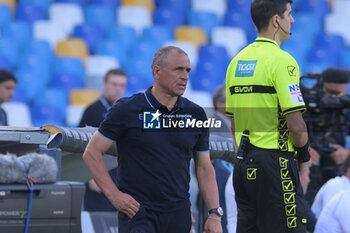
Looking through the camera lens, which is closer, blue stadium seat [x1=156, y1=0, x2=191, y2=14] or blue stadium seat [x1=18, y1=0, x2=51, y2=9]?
blue stadium seat [x1=18, y1=0, x2=51, y2=9]

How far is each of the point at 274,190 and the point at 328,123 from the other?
2.68 metres

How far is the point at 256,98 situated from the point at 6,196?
4.84 feet

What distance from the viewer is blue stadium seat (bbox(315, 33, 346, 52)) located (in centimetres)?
1288

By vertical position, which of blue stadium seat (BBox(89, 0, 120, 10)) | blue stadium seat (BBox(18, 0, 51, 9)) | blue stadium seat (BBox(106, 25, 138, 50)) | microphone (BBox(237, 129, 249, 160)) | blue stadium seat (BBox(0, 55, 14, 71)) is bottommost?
microphone (BBox(237, 129, 249, 160))

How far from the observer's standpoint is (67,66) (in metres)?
10.8

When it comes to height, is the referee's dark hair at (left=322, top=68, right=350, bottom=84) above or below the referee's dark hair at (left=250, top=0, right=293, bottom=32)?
below

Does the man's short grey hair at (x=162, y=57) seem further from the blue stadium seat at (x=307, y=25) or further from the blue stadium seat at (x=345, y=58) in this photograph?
the blue stadium seat at (x=307, y=25)

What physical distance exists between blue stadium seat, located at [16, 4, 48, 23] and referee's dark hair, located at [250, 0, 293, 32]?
790 cm

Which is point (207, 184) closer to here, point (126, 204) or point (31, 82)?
point (126, 204)

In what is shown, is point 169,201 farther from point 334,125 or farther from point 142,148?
point 334,125

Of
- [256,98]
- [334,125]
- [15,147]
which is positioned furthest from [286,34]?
[334,125]

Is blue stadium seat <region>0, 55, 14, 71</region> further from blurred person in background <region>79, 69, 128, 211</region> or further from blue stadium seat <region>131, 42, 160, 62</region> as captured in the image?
blurred person in background <region>79, 69, 128, 211</region>

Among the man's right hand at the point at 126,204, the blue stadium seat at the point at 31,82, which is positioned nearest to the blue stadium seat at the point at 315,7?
the blue stadium seat at the point at 31,82

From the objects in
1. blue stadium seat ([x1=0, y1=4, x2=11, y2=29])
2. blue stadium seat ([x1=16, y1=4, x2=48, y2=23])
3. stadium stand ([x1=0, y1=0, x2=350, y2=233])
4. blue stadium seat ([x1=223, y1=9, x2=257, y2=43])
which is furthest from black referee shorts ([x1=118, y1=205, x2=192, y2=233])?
blue stadium seat ([x1=223, y1=9, x2=257, y2=43])
